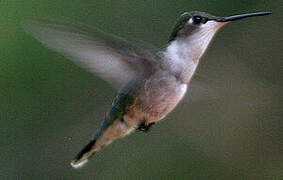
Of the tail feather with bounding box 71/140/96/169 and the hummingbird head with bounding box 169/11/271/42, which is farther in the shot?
the tail feather with bounding box 71/140/96/169

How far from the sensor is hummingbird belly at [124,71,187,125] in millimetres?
1745

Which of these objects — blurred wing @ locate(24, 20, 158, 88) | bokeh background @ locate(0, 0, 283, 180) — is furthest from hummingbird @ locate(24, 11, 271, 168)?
→ bokeh background @ locate(0, 0, 283, 180)

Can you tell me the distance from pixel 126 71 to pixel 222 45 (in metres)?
1.87

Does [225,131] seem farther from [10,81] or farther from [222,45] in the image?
[10,81]

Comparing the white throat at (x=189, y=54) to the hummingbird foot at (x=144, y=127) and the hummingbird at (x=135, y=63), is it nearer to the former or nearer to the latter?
the hummingbird at (x=135, y=63)

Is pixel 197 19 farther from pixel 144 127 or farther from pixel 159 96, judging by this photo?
pixel 144 127

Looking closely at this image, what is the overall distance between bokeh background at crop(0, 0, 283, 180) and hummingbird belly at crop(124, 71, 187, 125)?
1.41 meters

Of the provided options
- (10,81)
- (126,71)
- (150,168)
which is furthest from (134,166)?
(126,71)

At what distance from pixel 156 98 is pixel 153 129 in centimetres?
150

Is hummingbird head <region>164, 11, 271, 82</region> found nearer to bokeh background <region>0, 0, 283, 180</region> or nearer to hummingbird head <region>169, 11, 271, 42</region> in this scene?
hummingbird head <region>169, 11, 271, 42</region>

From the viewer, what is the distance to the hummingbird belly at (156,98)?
5.73ft

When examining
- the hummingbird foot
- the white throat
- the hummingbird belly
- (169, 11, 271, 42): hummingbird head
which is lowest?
the hummingbird foot

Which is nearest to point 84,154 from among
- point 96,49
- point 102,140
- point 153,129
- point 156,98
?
point 102,140

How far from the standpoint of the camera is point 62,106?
344 centimetres
